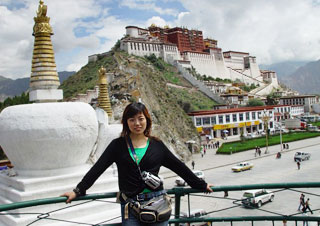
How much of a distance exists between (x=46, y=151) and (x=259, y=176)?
65.4 ft

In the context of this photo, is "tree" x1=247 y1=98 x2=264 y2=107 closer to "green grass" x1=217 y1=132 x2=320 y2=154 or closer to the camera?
"green grass" x1=217 y1=132 x2=320 y2=154

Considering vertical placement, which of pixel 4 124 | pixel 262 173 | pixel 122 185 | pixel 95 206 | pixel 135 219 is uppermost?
pixel 4 124

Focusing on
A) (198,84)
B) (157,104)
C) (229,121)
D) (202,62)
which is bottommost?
(229,121)

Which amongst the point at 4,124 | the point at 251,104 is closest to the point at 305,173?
the point at 4,124

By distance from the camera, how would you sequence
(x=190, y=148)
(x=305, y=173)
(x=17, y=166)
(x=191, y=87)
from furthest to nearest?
(x=191, y=87)
(x=190, y=148)
(x=305, y=173)
(x=17, y=166)

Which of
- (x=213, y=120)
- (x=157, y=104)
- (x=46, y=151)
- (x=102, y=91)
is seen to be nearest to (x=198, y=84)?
(x=213, y=120)

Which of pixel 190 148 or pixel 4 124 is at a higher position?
pixel 4 124

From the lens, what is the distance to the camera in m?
3.39

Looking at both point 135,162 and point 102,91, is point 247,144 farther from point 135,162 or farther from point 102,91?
point 135,162

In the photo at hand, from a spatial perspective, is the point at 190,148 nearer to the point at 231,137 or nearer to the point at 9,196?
the point at 231,137

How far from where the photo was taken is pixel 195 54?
94812 mm

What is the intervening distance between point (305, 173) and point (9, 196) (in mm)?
22449

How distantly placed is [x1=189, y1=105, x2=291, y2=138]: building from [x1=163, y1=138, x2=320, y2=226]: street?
12.2 meters

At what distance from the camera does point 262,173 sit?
26.1 m
